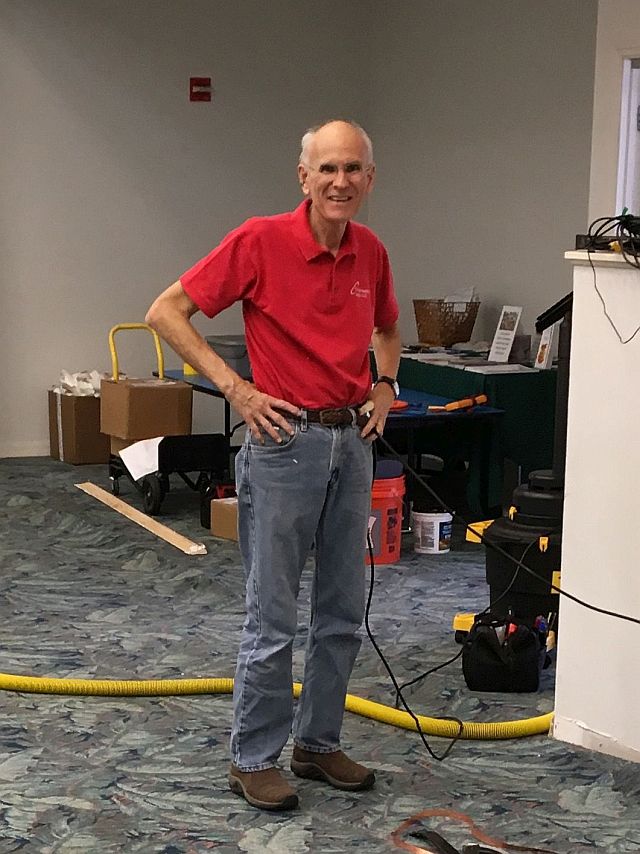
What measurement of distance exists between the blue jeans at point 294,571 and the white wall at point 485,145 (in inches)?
151

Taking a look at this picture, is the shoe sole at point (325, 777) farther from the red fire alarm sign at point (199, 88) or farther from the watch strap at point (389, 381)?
the red fire alarm sign at point (199, 88)

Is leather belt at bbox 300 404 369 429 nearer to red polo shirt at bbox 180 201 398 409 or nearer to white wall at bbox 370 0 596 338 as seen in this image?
red polo shirt at bbox 180 201 398 409

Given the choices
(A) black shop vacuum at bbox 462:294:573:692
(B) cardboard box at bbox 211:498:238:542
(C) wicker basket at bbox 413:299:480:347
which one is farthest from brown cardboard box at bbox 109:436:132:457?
(A) black shop vacuum at bbox 462:294:573:692

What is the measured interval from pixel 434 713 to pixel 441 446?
268 centimetres

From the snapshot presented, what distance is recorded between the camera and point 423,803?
3.08 metres

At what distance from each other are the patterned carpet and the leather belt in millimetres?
903

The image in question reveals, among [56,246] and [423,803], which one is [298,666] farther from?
[56,246]

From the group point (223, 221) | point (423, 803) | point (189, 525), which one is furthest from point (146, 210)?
point (423, 803)

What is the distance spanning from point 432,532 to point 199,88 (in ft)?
11.8

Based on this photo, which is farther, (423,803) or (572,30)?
(572,30)

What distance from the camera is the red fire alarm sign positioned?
7.82m

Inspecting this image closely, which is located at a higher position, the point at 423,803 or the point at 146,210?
the point at 146,210

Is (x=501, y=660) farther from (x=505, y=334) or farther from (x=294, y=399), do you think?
(x=505, y=334)

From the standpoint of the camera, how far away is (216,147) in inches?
313
